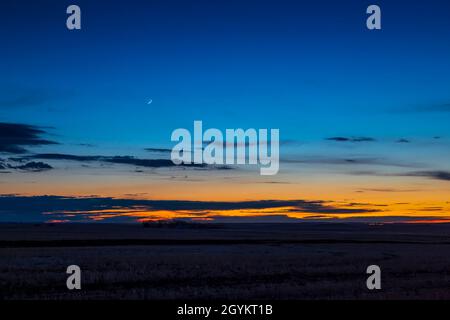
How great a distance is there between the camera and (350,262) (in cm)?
4303

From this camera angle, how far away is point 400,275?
3403 centimetres

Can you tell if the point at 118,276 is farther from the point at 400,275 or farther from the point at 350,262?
the point at 350,262

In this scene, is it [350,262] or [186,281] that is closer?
[186,281]

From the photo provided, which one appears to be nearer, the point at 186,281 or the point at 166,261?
the point at 186,281
